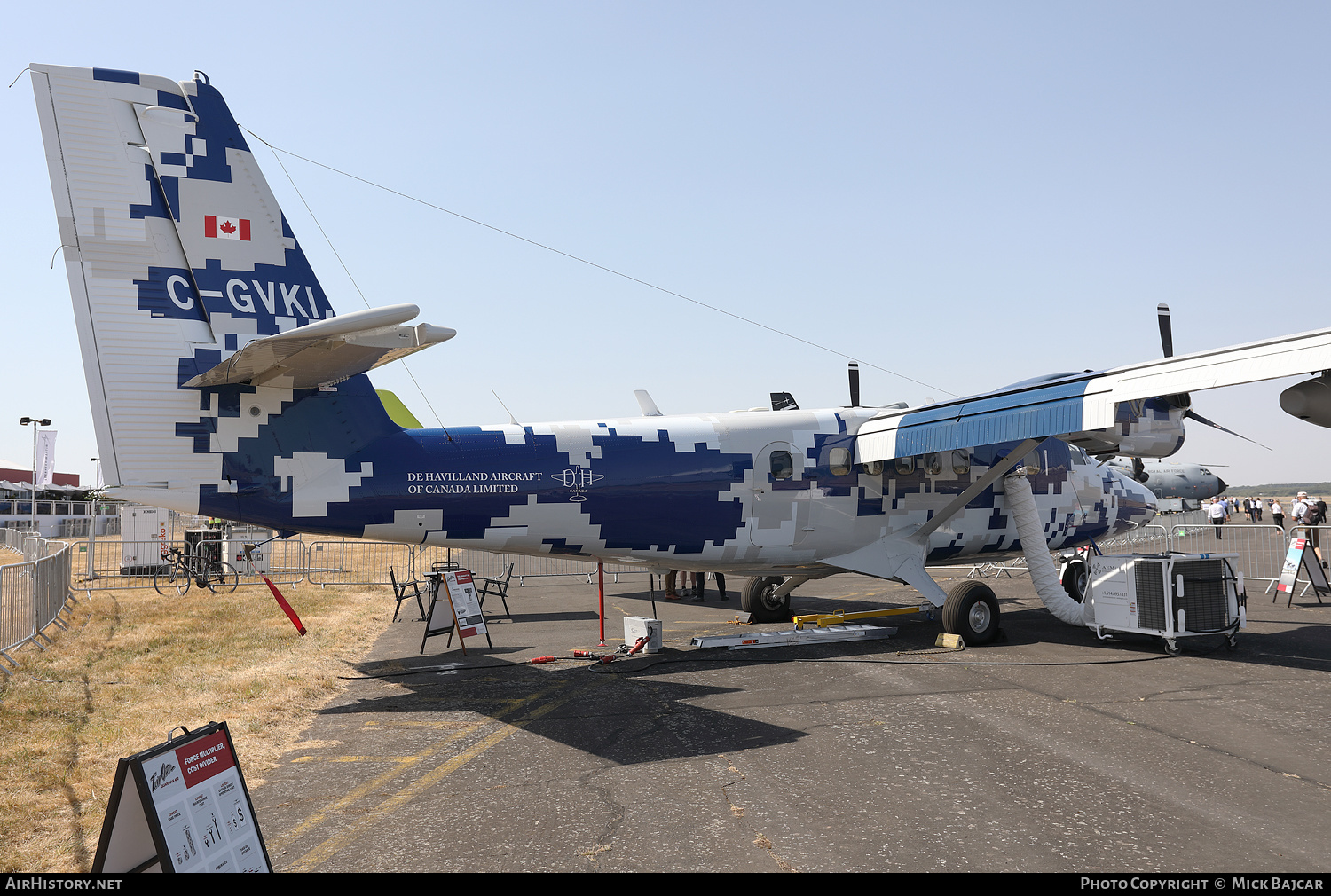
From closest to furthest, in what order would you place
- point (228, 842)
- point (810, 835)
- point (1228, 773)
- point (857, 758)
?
point (228, 842) < point (810, 835) < point (1228, 773) < point (857, 758)

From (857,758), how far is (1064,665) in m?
5.87

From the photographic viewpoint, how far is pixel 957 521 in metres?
16.0

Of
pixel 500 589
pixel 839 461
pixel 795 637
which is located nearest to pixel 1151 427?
pixel 839 461

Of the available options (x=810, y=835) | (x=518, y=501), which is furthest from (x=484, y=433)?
(x=810, y=835)

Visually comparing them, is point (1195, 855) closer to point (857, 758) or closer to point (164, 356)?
point (857, 758)

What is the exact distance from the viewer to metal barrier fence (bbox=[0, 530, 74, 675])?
42.5ft

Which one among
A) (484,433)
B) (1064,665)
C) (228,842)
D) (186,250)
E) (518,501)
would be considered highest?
(186,250)

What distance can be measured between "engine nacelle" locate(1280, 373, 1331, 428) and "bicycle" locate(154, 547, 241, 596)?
25.9 metres

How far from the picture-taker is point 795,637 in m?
13.9

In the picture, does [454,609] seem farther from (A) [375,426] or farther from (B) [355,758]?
(B) [355,758]

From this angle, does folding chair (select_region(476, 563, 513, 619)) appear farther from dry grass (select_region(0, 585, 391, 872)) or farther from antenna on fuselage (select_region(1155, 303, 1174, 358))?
antenna on fuselage (select_region(1155, 303, 1174, 358))

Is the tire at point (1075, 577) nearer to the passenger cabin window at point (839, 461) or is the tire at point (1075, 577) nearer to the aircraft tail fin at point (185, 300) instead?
the passenger cabin window at point (839, 461)

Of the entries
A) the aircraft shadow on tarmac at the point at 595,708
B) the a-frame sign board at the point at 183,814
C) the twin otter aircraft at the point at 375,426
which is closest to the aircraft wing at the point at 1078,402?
the twin otter aircraft at the point at 375,426

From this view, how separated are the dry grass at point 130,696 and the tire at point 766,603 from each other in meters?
7.69
